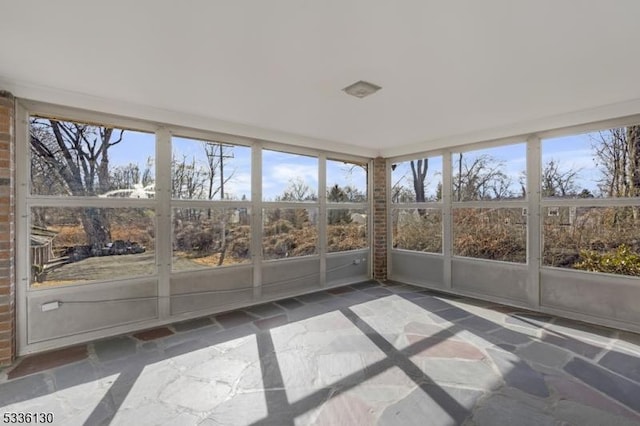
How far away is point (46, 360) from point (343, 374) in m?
2.80

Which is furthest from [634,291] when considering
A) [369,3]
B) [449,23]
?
[369,3]

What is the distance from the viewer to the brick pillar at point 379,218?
6.34 m

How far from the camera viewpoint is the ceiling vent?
2.91 meters

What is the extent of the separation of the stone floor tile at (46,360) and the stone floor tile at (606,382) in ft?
14.8

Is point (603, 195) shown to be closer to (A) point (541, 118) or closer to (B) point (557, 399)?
(A) point (541, 118)

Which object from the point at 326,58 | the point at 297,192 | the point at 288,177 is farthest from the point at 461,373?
the point at 288,177

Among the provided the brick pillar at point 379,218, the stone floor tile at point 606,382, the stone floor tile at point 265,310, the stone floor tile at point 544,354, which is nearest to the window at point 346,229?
the brick pillar at point 379,218

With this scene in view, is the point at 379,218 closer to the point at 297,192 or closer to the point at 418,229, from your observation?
the point at 418,229

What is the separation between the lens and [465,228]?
5.23 metres

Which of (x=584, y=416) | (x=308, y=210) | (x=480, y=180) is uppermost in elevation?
(x=480, y=180)

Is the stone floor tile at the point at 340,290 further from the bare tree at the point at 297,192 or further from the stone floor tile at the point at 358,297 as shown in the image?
the bare tree at the point at 297,192

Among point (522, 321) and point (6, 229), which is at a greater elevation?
point (6, 229)

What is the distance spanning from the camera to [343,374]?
2.71 metres

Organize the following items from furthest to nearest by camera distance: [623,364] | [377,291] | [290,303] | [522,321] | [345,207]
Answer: [345,207], [377,291], [290,303], [522,321], [623,364]
